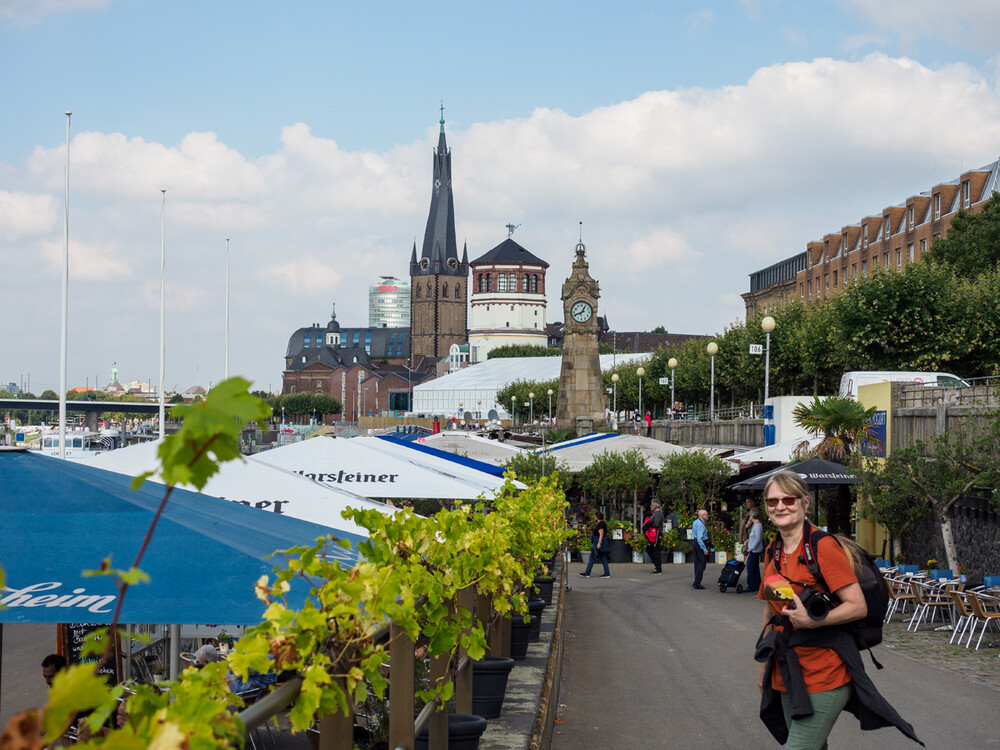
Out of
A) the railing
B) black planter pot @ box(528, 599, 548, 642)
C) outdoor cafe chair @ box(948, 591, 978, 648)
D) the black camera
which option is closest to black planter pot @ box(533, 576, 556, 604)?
black planter pot @ box(528, 599, 548, 642)

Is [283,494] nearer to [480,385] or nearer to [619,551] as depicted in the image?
[619,551]

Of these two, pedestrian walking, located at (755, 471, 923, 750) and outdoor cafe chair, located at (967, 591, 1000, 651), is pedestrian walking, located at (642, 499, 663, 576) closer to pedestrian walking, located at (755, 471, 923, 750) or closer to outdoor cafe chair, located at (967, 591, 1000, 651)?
outdoor cafe chair, located at (967, 591, 1000, 651)

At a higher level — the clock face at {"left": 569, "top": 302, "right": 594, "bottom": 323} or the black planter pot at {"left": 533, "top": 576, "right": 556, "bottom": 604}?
the clock face at {"left": 569, "top": 302, "right": 594, "bottom": 323}

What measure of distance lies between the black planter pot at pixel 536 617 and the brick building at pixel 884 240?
35.2m

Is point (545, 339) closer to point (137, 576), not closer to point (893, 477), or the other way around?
point (893, 477)

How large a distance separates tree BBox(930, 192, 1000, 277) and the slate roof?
135098 millimetres

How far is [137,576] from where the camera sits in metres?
1.52

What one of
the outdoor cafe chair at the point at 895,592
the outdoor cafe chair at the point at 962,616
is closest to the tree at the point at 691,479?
the outdoor cafe chair at the point at 895,592

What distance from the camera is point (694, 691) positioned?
10.8 m

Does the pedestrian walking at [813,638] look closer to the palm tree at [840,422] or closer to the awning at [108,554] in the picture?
the awning at [108,554]

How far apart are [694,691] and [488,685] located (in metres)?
5.10

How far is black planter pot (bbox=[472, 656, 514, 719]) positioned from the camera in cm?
613

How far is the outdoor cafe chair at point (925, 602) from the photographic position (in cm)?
1590

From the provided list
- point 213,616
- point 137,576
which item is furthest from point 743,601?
point 137,576
